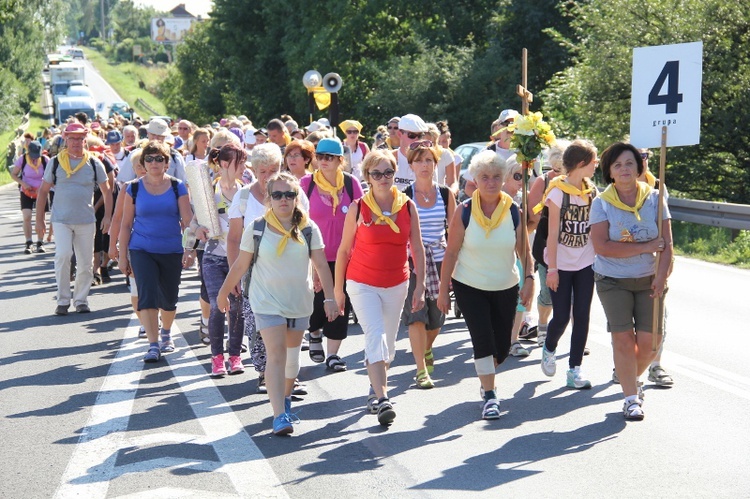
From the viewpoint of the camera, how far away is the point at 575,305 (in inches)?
337

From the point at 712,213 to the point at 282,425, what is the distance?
11.8 m

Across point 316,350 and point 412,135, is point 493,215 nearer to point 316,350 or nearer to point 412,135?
point 316,350

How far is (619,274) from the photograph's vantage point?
755cm

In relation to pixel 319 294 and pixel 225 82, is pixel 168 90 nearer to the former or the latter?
pixel 225 82

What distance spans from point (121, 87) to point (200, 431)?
401 feet

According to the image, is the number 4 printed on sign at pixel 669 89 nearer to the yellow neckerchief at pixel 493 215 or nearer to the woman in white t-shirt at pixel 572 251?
the woman in white t-shirt at pixel 572 251

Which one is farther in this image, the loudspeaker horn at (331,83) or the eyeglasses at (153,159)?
the loudspeaker horn at (331,83)

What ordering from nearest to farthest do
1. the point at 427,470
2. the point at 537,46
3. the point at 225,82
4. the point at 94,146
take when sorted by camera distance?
the point at 427,470 < the point at 94,146 < the point at 537,46 < the point at 225,82

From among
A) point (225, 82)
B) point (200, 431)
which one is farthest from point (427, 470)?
point (225, 82)

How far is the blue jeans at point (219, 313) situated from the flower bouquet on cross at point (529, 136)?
2.51m

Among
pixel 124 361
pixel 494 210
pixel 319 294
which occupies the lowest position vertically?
pixel 124 361

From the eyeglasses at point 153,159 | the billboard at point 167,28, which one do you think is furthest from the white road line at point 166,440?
the billboard at point 167,28

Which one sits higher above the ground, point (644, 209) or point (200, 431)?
point (644, 209)

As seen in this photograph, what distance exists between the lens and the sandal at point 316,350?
9.89m
